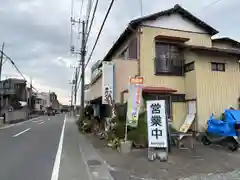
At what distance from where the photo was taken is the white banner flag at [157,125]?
380 inches

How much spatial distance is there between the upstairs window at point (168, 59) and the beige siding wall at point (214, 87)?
61.2 inches

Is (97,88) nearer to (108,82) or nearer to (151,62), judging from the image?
(108,82)

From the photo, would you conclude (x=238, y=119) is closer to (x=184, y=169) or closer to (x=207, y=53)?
(x=207, y=53)

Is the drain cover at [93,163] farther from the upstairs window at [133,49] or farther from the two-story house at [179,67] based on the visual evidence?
the upstairs window at [133,49]

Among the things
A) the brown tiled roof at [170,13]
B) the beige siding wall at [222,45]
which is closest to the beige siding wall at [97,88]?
the brown tiled roof at [170,13]

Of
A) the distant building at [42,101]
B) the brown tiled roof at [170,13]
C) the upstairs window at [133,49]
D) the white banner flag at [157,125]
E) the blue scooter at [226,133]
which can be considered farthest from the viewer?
the distant building at [42,101]

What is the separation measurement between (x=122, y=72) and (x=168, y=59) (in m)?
3.18

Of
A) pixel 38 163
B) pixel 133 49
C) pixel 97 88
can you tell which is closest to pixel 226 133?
pixel 133 49

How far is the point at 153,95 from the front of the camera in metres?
15.0

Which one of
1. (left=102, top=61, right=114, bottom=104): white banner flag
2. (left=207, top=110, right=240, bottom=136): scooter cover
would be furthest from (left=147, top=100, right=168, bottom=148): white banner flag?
(left=102, top=61, right=114, bottom=104): white banner flag

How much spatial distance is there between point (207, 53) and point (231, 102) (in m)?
3.27

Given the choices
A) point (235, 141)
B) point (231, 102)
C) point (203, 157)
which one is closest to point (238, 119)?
point (235, 141)

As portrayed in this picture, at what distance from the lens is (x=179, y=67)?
16.3m

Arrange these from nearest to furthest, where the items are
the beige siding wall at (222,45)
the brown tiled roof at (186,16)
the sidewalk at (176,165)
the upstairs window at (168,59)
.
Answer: the sidewalk at (176,165)
the upstairs window at (168,59)
the brown tiled roof at (186,16)
the beige siding wall at (222,45)
